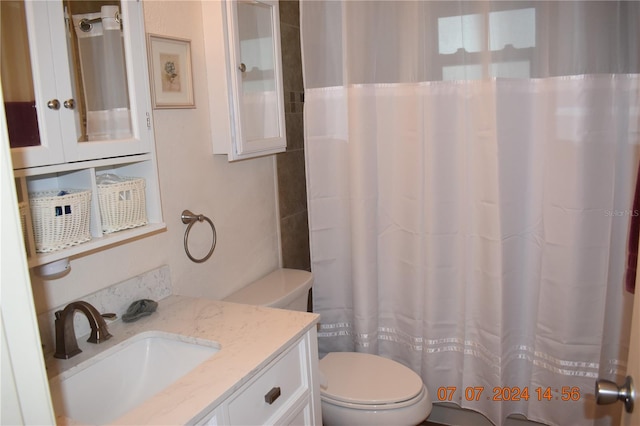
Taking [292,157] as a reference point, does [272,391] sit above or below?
below

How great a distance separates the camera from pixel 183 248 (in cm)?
175

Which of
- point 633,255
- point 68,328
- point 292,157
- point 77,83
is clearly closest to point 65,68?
point 77,83

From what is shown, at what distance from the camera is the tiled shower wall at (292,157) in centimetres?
224

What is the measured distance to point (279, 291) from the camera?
198 cm

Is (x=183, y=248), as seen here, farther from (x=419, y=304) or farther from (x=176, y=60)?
(x=419, y=304)

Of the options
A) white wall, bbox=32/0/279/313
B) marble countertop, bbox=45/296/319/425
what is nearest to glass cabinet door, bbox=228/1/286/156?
white wall, bbox=32/0/279/313

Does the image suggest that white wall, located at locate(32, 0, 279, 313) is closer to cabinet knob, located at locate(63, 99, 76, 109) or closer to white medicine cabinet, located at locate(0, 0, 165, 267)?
white medicine cabinet, located at locate(0, 0, 165, 267)

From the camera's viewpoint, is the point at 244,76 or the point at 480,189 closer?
the point at 244,76

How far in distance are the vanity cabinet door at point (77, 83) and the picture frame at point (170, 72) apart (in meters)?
0.23

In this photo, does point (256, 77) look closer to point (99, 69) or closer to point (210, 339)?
point (99, 69)

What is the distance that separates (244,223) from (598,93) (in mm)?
1341

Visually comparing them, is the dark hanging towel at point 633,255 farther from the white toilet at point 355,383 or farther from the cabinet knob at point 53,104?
the cabinet knob at point 53,104

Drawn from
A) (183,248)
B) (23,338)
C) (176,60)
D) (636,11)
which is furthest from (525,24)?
(23,338)

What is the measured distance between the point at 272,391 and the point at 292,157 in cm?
122
